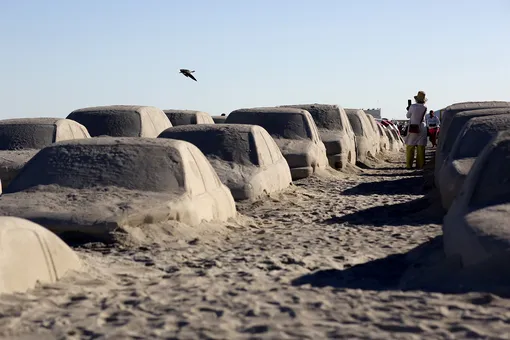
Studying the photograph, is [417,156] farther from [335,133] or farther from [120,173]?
[120,173]

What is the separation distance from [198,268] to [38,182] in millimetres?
2691

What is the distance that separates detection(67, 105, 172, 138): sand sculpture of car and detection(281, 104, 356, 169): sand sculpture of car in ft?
11.7

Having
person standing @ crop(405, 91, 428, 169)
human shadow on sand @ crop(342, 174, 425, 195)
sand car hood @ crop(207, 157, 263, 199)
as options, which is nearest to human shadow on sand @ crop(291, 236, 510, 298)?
sand car hood @ crop(207, 157, 263, 199)

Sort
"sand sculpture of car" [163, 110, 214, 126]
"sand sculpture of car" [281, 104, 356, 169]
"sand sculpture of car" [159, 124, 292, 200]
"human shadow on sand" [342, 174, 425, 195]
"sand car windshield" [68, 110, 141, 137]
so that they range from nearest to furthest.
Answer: "sand sculpture of car" [159, 124, 292, 200]
"human shadow on sand" [342, 174, 425, 195]
"sand car windshield" [68, 110, 141, 137]
"sand sculpture of car" [281, 104, 356, 169]
"sand sculpture of car" [163, 110, 214, 126]

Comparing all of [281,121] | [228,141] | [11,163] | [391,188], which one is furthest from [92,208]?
[281,121]

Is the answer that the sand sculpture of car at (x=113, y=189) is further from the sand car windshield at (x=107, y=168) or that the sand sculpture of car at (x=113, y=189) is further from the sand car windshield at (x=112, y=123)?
the sand car windshield at (x=112, y=123)

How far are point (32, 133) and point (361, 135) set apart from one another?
10.1 meters

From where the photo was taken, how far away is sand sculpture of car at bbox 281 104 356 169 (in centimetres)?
1838

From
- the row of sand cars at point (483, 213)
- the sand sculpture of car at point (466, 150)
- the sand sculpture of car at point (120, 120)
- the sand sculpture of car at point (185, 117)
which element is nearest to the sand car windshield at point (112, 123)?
the sand sculpture of car at point (120, 120)

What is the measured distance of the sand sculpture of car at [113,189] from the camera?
8.42 m

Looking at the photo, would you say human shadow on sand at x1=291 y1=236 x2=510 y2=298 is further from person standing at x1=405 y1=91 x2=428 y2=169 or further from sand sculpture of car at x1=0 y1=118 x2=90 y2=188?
person standing at x1=405 y1=91 x2=428 y2=169

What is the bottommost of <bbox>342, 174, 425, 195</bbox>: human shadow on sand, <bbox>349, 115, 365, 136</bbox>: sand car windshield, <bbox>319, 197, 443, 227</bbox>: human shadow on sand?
<bbox>342, 174, 425, 195</bbox>: human shadow on sand

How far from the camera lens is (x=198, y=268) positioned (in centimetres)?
756

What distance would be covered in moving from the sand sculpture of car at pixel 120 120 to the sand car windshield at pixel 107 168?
20.2 feet
